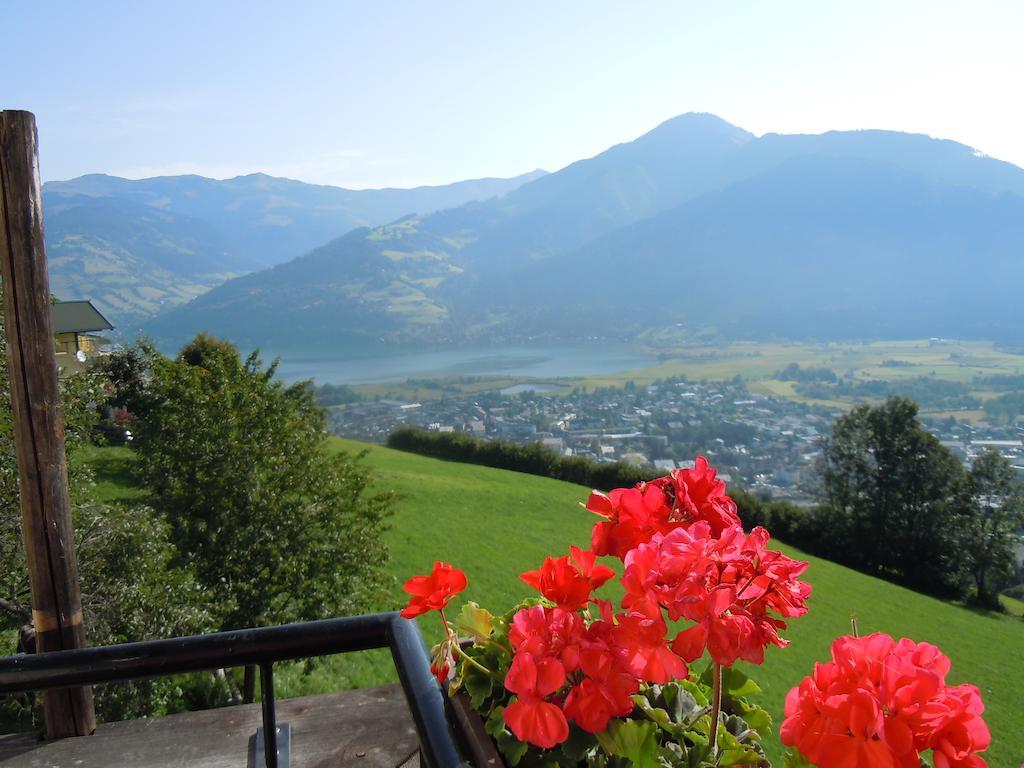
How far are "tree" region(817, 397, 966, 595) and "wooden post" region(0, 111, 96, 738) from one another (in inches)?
1260

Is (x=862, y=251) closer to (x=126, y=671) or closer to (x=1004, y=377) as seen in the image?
(x=1004, y=377)

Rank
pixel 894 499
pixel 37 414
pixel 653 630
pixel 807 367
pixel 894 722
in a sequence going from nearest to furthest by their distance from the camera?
1. pixel 894 722
2. pixel 653 630
3. pixel 37 414
4. pixel 894 499
5. pixel 807 367

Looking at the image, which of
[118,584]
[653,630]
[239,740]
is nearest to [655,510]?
[653,630]

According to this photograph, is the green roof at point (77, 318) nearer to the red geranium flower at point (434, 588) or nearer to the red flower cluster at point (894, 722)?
the red geranium flower at point (434, 588)

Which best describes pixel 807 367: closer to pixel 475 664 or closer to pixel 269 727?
pixel 269 727

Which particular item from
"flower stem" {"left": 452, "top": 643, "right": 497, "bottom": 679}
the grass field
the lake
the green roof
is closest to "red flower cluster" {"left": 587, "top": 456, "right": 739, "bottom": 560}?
"flower stem" {"left": 452, "top": 643, "right": 497, "bottom": 679}

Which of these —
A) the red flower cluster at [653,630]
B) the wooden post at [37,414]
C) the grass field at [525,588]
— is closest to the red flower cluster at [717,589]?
the red flower cluster at [653,630]

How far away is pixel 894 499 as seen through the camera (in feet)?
106

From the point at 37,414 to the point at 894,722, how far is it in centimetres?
262

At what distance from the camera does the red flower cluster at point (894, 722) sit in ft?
2.04

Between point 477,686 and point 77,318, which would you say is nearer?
point 477,686

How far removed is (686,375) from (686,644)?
112001mm

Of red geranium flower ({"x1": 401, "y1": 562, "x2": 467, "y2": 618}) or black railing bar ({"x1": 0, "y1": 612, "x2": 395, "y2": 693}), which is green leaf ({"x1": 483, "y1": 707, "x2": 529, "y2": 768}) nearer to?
red geranium flower ({"x1": 401, "y1": 562, "x2": 467, "y2": 618})

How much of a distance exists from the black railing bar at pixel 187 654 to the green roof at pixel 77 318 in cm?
3551
